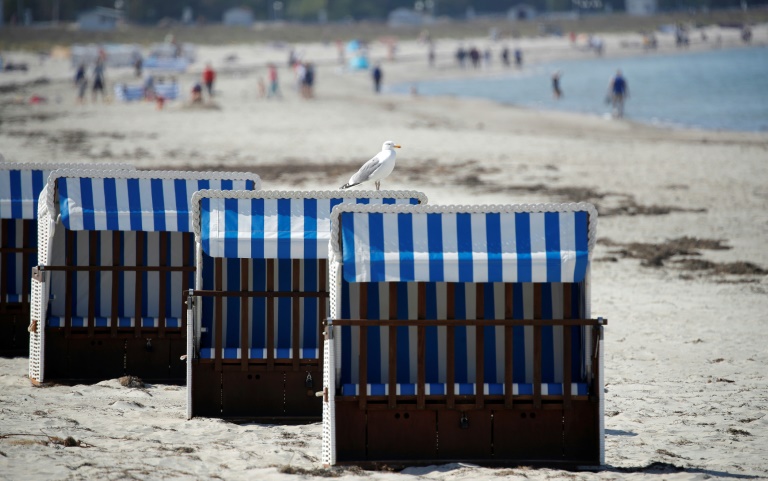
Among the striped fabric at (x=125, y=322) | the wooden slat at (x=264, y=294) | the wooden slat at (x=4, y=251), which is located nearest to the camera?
the wooden slat at (x=264, y=294)

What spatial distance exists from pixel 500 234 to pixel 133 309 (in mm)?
4098

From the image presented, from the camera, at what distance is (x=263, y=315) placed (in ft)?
28.7

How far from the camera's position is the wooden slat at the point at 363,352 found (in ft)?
24.1

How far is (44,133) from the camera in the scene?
31.7 meters

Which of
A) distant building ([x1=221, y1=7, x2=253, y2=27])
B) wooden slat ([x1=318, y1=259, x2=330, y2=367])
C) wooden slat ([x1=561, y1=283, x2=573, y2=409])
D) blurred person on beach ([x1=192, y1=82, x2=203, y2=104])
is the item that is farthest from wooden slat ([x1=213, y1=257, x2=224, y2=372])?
distant building ([x1=221, y1=7, x2=253, y2=27])

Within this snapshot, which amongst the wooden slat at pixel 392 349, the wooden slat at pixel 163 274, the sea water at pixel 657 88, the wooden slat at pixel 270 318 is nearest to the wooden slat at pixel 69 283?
the wooden slat at pixel 163 274

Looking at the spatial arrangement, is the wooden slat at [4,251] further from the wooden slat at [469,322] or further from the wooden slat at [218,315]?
the wooden slat at [469,322]

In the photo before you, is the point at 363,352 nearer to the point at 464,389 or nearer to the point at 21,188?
the point at 464,389

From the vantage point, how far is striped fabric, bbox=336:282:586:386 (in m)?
7.50

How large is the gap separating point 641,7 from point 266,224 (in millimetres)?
145702

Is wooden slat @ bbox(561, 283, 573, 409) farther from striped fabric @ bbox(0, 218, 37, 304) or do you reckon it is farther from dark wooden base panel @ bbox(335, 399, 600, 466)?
striped fabric @ bbox(0, 218, 37, 304)

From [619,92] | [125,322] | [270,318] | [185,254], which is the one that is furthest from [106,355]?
[619,92]

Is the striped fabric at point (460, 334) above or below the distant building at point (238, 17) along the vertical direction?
below

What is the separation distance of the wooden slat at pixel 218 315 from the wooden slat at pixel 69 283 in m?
1.83
